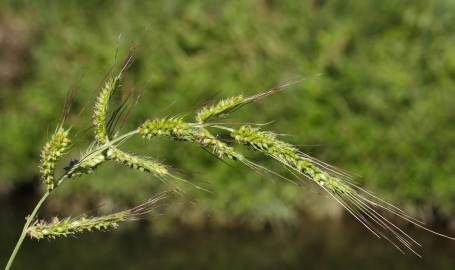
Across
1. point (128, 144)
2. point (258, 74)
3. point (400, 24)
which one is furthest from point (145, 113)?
point (400, 24)

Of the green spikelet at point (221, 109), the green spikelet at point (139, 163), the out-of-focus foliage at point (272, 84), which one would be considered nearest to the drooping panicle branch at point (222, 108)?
the green spikelet at point (221, 109)

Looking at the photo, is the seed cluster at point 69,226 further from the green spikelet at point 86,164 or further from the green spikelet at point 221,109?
the green spikelet at point 221,109

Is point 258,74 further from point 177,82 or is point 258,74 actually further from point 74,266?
point 74,266

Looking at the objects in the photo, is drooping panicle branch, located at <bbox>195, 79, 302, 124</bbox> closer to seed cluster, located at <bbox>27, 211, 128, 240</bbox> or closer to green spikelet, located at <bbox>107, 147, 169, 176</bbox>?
green spikelet, located at <bbox>107, 147, 169, 176</bbox>

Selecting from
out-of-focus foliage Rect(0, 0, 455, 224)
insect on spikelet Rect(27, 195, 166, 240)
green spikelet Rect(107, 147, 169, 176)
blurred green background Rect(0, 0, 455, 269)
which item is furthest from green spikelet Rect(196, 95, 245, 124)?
out-of-focus foliage Rect(0, 0, 455, 224)

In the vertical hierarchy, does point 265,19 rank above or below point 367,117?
above
